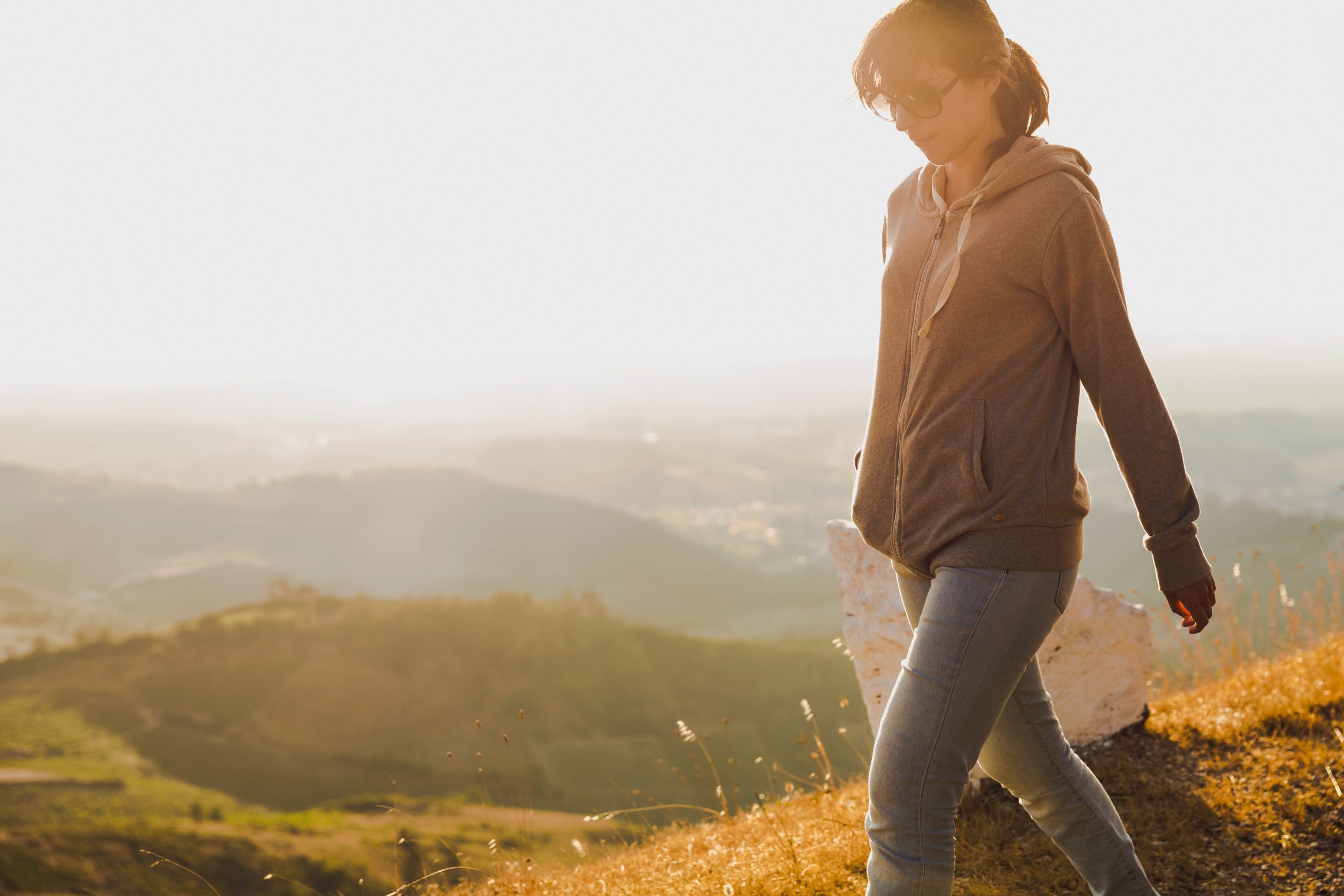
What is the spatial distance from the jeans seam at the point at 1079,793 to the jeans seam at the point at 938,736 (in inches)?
13.5

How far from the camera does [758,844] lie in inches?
122

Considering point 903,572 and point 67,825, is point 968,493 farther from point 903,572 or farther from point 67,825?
point 67,825

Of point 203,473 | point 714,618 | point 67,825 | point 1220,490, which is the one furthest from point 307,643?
point 1220,490

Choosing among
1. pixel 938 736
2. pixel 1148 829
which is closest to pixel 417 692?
pixel 1148 829

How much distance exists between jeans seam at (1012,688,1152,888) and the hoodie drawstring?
0.78 metres

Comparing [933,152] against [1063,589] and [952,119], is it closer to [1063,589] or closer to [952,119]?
[952,119]

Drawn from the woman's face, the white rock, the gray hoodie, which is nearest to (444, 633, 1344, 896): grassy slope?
the white rock

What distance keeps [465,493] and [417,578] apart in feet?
37.6

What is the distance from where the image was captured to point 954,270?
1.42 m

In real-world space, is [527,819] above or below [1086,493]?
below

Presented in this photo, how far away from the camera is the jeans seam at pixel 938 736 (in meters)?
1.40

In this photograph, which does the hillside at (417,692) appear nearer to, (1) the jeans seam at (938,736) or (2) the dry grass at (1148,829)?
(2) the dry grass at (1148,829)

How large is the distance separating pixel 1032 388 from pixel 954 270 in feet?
0.79

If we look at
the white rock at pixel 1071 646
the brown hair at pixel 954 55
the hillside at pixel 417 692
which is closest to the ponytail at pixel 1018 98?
the brown hair at pixel 954 55
